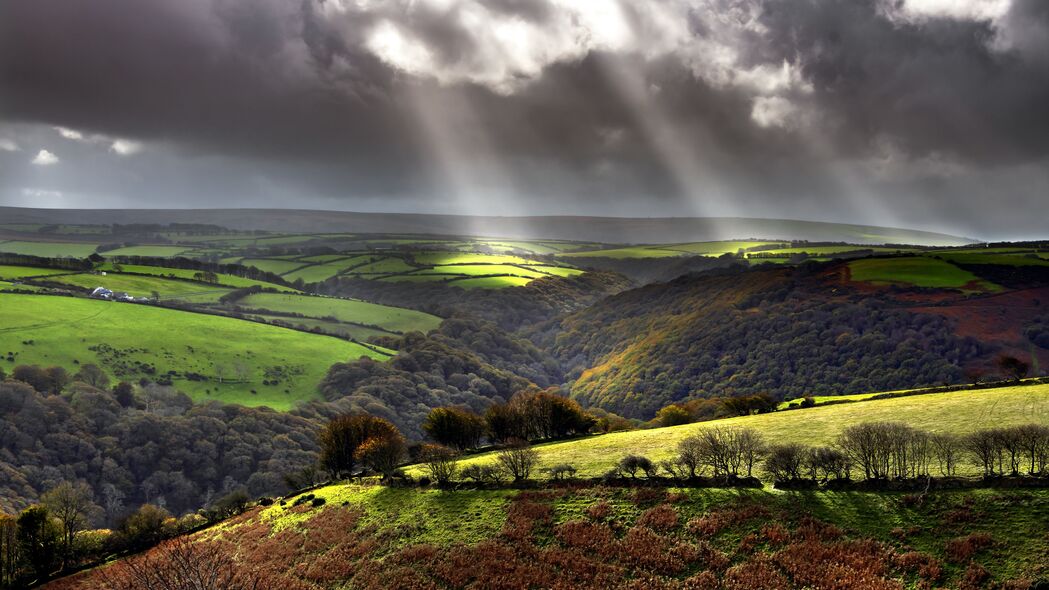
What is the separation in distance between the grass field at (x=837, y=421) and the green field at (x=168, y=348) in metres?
98.7

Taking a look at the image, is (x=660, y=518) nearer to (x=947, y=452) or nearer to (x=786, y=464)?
(x=786, y=464)

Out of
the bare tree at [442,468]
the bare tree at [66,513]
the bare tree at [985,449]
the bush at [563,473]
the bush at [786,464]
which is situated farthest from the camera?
the bare tree at [66,513]

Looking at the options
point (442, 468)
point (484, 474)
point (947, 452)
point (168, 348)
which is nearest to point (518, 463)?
point (484, 474)

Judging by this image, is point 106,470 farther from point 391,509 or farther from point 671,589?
point 671,589

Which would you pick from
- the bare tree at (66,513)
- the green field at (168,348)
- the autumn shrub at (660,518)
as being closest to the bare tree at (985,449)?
the autumn shrub at (660,518)

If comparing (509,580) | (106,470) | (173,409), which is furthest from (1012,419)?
(173,409)

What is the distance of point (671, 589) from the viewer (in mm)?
45688

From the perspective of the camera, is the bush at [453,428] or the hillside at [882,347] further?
the hillside at [882,347]

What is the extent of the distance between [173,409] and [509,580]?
418ft

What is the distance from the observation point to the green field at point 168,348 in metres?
151

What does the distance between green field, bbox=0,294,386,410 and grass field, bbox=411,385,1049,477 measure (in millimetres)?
98704

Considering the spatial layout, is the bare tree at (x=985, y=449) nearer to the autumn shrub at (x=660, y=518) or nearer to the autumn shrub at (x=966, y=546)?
the autumn shrub at (x=966, y=546)

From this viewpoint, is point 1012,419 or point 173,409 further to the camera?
point 173,409

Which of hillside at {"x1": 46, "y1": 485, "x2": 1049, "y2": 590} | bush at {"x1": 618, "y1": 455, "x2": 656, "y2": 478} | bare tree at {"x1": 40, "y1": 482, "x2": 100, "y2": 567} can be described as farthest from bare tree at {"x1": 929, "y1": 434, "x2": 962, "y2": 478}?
bare tree at {"x1": 40, "y1": 482, "x2": 100, "y2": 567}
